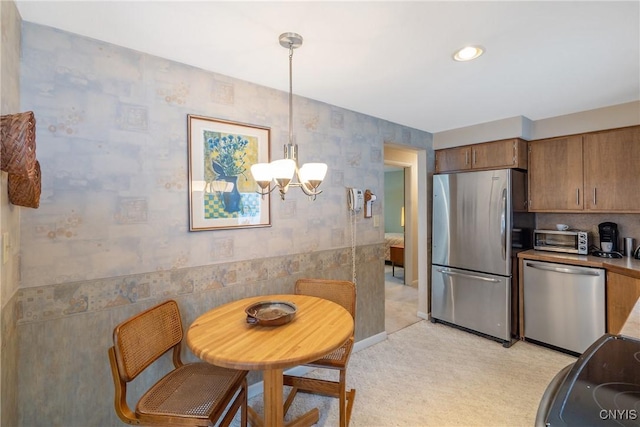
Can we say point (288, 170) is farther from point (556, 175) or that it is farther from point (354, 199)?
point (556, 175)

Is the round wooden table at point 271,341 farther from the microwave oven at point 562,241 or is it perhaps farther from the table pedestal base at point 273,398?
the microwave oven at point 562,241

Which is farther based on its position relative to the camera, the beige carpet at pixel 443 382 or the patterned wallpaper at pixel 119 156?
the beige carpet at pixel 443 382

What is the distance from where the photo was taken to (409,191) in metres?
5.22

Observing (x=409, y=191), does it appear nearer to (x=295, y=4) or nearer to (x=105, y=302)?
(x=295, y=4)

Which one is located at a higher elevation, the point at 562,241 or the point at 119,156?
the point at 119,156

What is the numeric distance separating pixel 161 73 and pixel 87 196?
2.80 ft

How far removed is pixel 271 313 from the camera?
1708 mm

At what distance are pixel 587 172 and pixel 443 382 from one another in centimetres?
240

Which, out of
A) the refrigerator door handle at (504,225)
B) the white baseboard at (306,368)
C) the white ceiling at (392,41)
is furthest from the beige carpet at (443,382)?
the white ceiling at (392,41)

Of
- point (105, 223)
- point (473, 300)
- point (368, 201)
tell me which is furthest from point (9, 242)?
point (473, 300)

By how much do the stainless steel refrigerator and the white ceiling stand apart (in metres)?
0.97

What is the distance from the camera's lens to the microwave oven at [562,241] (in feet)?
9.48

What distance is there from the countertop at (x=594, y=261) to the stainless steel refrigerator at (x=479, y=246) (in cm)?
18

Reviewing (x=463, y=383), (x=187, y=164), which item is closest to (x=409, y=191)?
(x=463, y=383)
